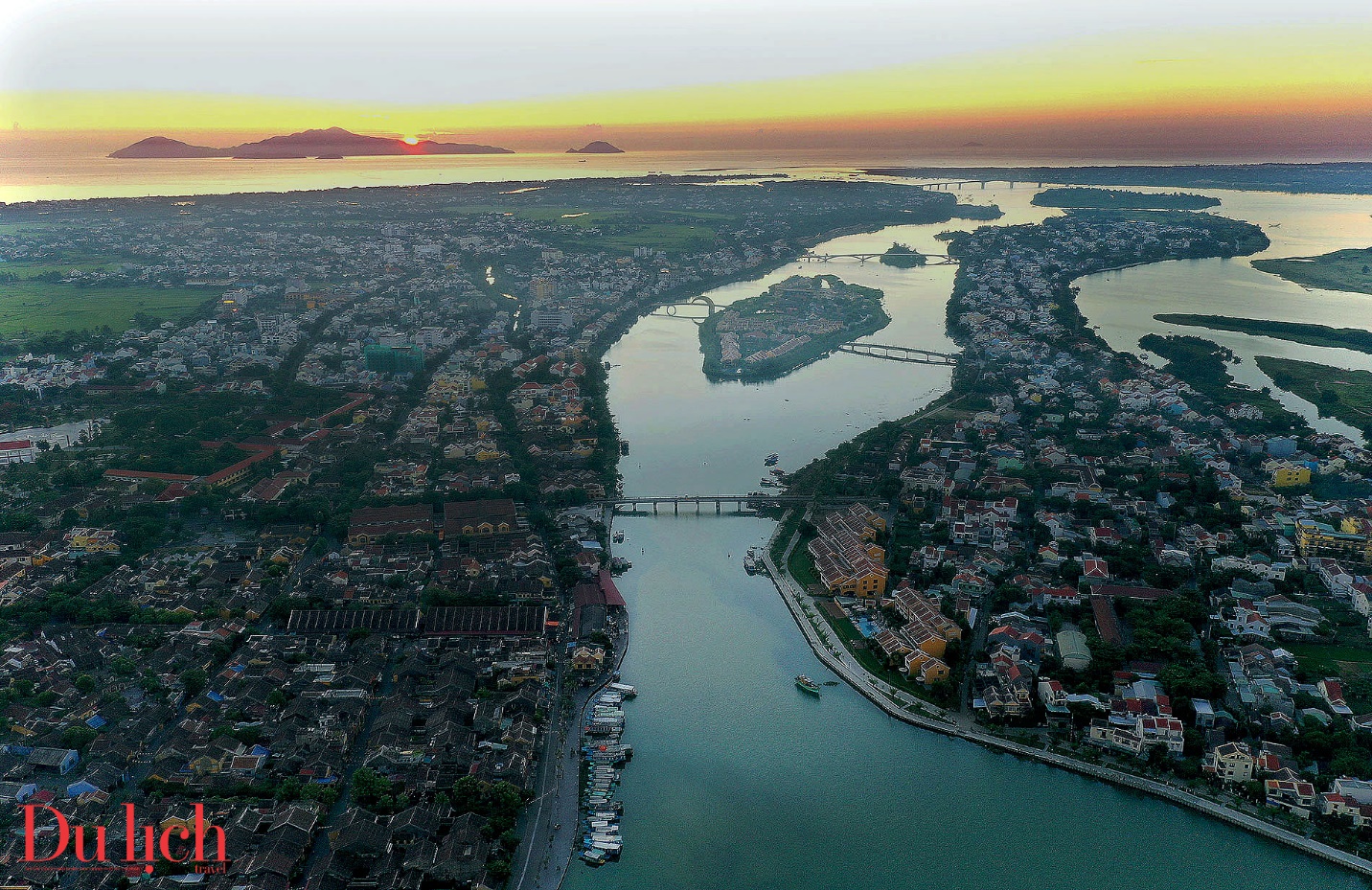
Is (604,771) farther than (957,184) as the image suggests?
No

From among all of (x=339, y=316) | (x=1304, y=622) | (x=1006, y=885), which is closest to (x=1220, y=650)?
(x=1304, y=622)

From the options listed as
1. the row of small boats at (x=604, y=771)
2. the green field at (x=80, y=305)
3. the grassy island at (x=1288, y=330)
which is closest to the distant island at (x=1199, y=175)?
the grassy island at (x=1288, y=330)

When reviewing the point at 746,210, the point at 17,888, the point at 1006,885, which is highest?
the point at 746,210

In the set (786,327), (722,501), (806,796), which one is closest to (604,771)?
(806,796)

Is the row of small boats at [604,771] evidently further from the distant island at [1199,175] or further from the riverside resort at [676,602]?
the distant island at [1199,175]

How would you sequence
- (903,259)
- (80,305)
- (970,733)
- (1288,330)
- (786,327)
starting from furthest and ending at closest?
(903,259) → (786,327) → (80,305) → (1288,330) → (970,733)

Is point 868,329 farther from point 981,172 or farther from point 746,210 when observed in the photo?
point 981,172

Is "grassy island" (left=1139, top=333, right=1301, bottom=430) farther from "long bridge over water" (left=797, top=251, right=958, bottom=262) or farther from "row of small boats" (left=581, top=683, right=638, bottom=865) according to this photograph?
"long bridge over water" (left=797, top=251, right=958, bottom=262)

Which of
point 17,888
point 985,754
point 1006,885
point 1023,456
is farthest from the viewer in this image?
point 1023,456

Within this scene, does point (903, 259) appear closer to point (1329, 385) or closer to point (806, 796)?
point (1329, 385)
